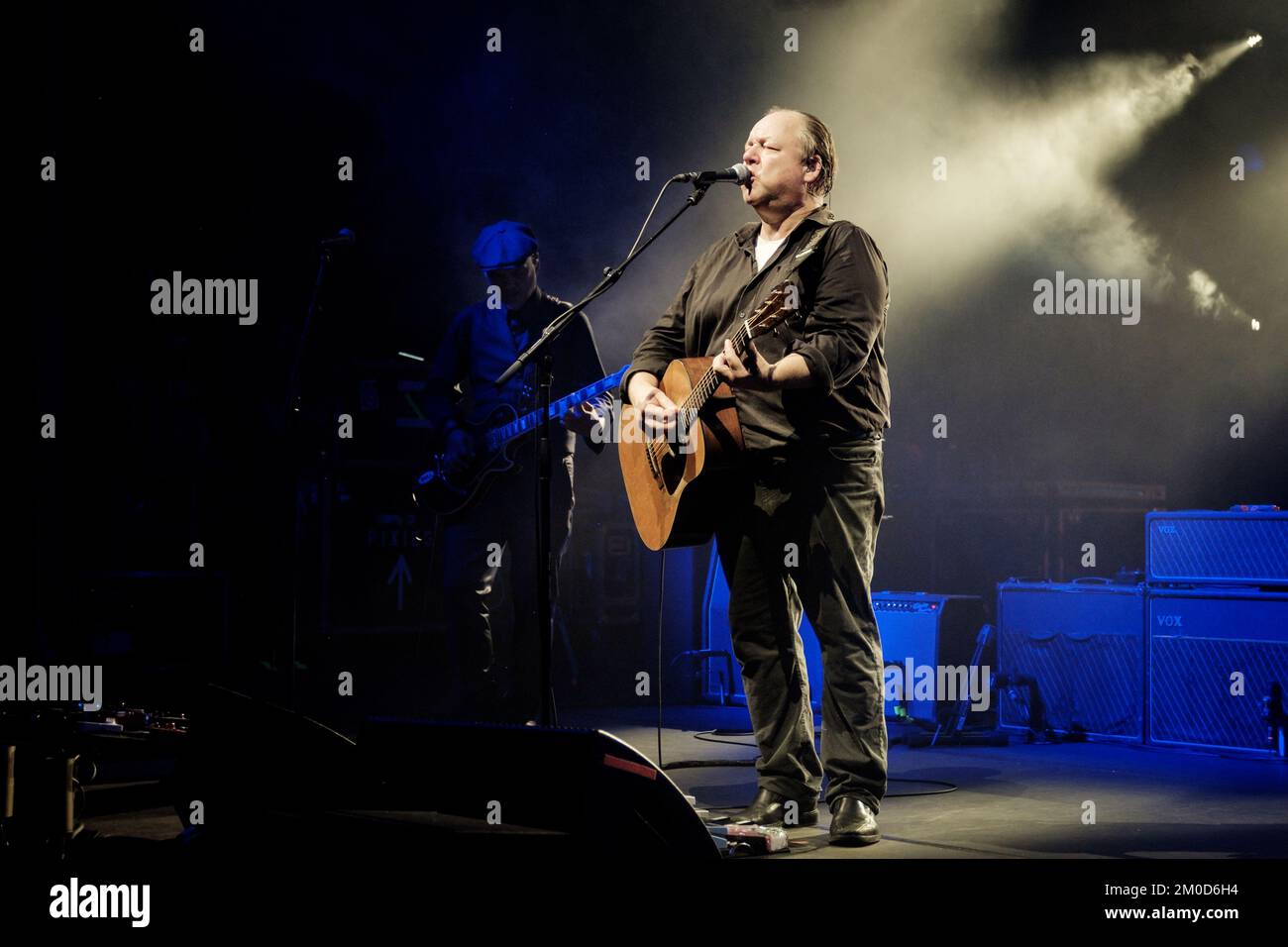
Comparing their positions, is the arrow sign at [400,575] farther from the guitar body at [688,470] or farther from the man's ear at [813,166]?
the man's ear at [813,166]

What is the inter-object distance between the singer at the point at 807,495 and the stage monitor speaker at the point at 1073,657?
A: 2.86m

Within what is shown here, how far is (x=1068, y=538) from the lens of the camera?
7.81 meters

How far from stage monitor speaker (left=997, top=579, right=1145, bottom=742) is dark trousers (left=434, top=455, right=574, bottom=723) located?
2.49m

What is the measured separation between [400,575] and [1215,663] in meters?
4.30

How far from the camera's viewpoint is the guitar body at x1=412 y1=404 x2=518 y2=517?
5.21 m

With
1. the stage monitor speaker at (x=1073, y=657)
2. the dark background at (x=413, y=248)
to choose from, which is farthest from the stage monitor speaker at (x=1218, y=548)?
the dark background at (x=413, y=248)

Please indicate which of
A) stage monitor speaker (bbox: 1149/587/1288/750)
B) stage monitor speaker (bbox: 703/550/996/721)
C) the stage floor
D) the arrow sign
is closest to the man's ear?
the stage floor

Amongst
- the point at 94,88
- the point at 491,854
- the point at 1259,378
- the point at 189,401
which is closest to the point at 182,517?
the point at 189,401

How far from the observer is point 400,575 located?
7.19m
